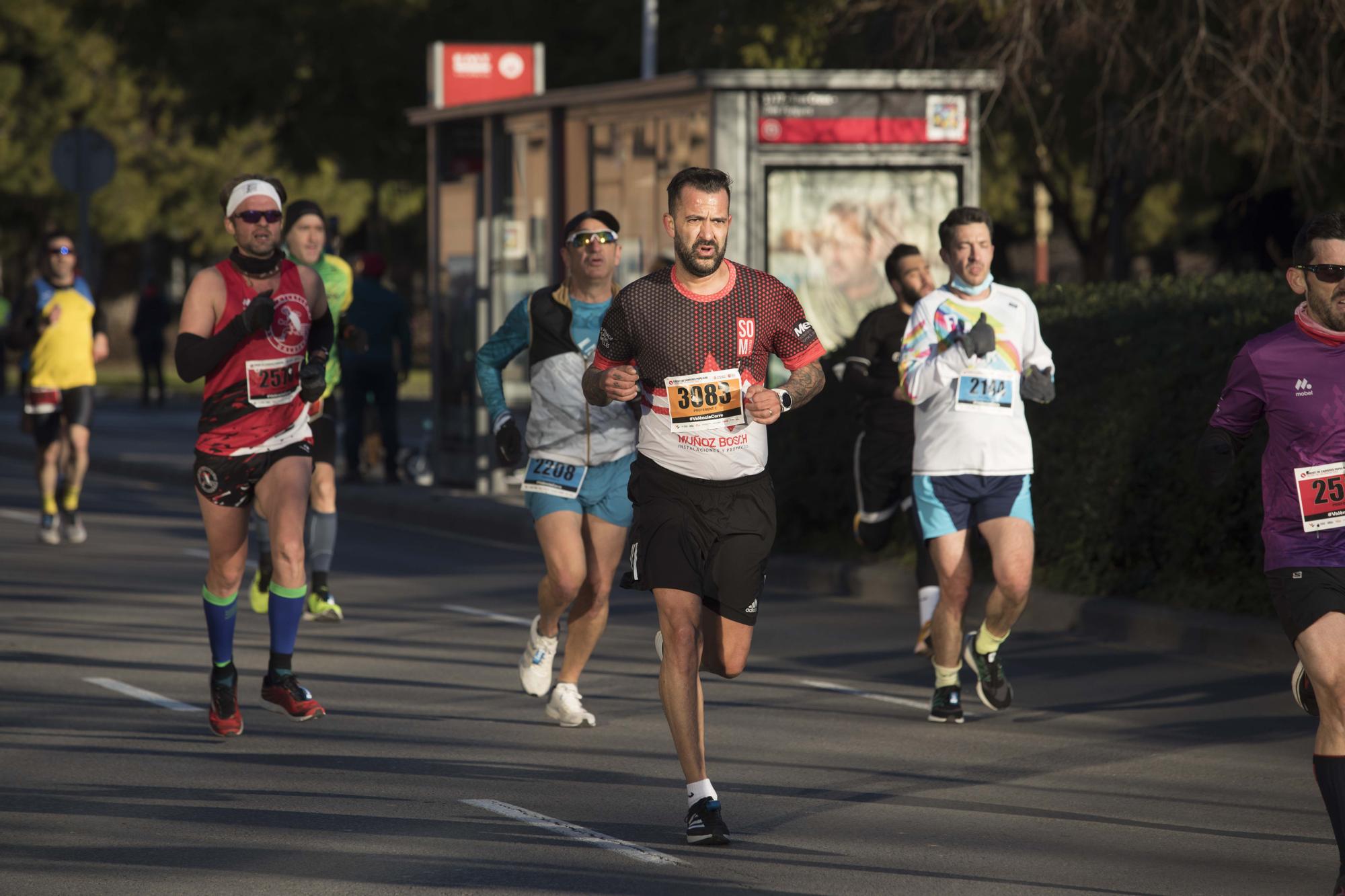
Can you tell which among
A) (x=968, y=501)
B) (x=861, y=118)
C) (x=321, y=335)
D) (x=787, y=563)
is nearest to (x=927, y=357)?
(x=968, y=501)

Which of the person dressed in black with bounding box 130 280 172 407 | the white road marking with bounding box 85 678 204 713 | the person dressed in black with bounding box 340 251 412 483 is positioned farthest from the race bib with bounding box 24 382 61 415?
the person dressed in black with bounding box 130 280 172 407

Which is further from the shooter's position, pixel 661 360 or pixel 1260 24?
pixel 1260 24

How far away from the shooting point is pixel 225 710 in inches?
327

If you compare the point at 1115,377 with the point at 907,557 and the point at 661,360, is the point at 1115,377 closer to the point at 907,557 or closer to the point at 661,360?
the point at 907,557

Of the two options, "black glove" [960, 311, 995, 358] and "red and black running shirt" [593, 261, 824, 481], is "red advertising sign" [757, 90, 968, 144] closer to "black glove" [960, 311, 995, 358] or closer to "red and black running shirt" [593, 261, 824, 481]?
"black glove" [960, 311, 995, 358]

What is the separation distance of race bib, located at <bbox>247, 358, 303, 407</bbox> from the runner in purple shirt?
145 inches

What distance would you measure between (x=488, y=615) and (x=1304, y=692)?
6.65m

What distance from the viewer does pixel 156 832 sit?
6.72 meters

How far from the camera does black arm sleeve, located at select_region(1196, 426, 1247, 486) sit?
19.7ft

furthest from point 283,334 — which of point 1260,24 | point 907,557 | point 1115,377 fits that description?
point 1260,24

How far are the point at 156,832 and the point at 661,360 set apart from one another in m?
2.06

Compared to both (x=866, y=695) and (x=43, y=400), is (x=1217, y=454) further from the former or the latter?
(x=43, y=400)

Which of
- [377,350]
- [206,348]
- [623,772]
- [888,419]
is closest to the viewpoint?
[623,772]

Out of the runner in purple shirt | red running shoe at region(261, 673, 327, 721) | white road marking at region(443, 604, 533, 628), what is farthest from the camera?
white road marking at region(443, 604, 533, 628)
